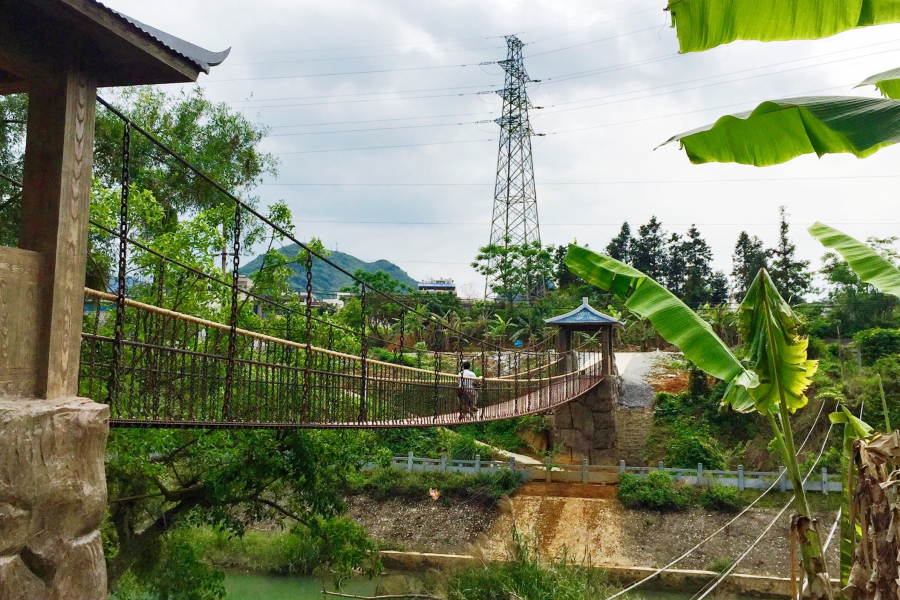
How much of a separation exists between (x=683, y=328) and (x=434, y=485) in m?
6.90

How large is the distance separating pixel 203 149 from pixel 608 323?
564 cm

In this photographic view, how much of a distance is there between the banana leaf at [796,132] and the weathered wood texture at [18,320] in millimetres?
1527

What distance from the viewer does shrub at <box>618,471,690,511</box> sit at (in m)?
8.15

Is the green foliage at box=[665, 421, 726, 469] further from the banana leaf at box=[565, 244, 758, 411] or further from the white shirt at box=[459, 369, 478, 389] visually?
the banana leaf at box=[565, 244, 758, 411]

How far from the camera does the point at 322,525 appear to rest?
18.0 feet

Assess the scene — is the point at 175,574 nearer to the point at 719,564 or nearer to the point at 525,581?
the point at 525,581

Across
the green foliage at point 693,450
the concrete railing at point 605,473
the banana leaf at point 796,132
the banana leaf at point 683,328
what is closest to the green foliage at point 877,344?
the concrete railing at point 605,473

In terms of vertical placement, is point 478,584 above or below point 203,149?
below

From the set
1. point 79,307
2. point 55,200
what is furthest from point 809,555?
point 55,200

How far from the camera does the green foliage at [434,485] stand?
872cm

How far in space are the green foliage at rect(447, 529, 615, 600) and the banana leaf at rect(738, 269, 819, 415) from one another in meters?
3.60

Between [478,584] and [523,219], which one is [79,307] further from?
[523,219]

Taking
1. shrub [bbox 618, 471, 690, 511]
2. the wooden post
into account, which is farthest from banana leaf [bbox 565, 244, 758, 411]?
the wooden post

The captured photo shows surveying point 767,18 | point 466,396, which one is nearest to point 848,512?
point 767,18
